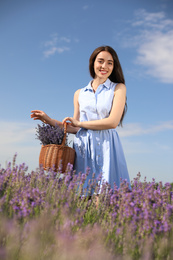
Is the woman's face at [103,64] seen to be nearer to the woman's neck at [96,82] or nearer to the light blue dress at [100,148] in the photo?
the woman's neck at [96,82]

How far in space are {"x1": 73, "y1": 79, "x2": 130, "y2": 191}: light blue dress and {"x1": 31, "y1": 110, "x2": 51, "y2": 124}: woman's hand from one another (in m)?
0.42

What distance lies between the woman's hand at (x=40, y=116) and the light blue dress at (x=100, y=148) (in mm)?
424

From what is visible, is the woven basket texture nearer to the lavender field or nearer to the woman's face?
the lavender field

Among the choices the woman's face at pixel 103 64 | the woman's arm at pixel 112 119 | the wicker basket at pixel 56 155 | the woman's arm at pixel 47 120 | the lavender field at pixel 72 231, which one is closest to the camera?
the lavender field at pixel 72 231

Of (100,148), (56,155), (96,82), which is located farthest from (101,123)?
(96,82)

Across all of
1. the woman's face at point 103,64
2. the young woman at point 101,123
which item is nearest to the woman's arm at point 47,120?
the young woman at point 101,123

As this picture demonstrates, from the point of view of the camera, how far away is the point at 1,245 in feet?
5.38

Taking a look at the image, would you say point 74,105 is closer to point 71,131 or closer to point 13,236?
point 71,131

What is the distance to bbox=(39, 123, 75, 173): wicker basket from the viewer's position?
10.9 ft

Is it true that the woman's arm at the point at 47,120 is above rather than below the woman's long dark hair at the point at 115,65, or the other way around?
below

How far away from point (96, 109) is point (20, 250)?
94.6 inches

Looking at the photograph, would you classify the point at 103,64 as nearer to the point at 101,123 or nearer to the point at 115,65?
the point at 115,65

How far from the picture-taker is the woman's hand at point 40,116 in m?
3.66

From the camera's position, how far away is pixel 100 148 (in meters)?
3.62
